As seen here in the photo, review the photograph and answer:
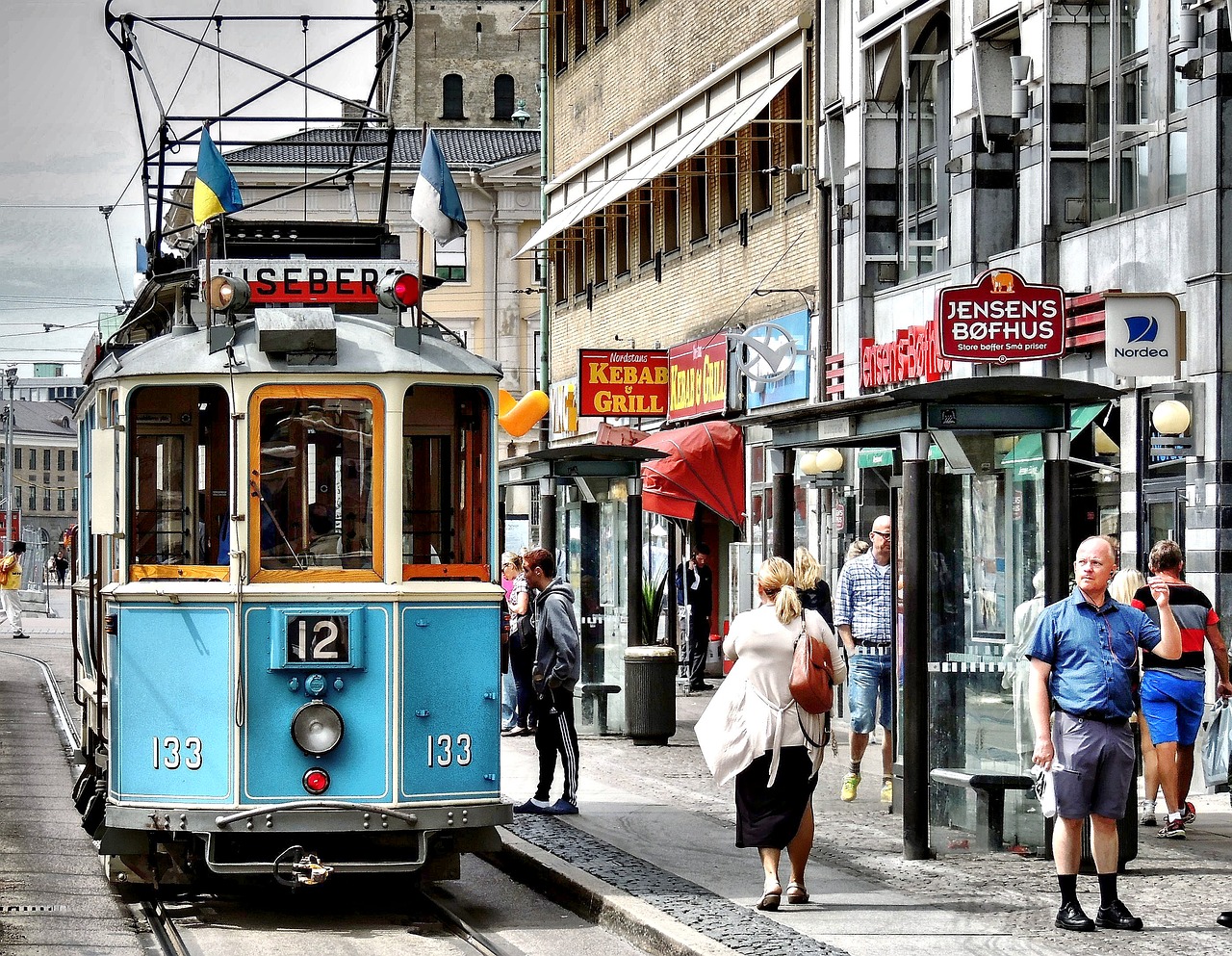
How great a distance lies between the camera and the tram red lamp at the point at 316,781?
1065cm

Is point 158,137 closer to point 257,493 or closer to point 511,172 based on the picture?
point 257,493

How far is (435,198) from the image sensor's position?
11.7 meters

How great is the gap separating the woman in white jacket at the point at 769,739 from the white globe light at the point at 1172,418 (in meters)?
6.36

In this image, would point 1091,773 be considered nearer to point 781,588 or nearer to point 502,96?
point 781,588

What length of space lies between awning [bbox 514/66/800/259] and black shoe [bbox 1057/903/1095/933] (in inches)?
686

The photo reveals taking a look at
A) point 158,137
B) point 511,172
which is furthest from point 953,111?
point 511,172

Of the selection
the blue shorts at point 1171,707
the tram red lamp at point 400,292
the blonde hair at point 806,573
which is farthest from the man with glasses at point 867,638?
the tram red lamp at point 400,292

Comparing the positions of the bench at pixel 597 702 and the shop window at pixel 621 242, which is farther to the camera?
the shop window at pixel 621 242

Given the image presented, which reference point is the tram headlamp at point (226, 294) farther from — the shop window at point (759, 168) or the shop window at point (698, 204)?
the shop window at point (698, 204)

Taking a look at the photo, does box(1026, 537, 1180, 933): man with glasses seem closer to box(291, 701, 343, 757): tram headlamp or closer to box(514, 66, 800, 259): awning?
box(291, 701, 343, 757): tram headlamp

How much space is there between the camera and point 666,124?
32.8 meters

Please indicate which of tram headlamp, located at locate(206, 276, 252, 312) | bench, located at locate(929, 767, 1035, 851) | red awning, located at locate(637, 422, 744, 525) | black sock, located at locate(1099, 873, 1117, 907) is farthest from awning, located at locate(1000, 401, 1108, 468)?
red awning, located at locate(637, 422, 744, 525)

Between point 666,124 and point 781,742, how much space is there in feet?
76.7

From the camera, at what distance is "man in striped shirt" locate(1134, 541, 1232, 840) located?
1280 centimetres
